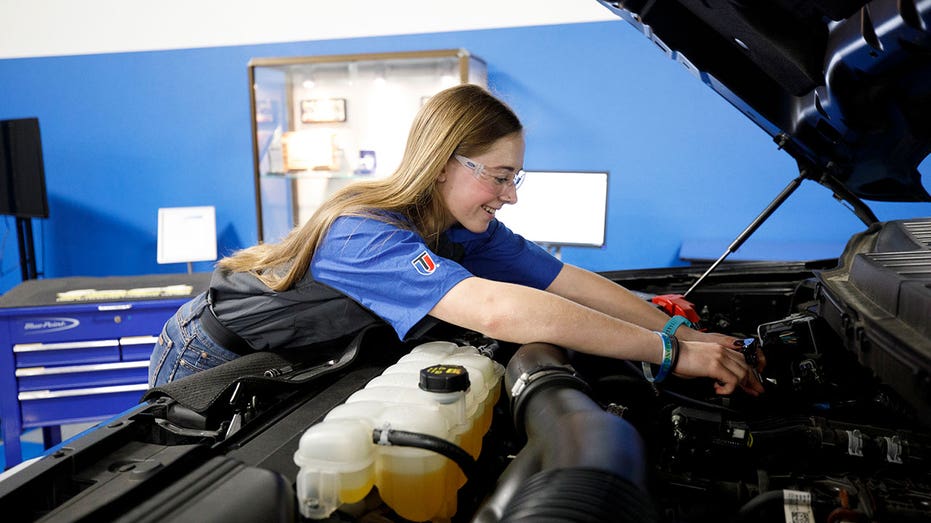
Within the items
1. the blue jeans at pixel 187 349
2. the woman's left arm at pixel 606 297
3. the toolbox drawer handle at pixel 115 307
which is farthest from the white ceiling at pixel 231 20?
the blue jeans at pixel 187 349

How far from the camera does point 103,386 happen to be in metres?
2.96

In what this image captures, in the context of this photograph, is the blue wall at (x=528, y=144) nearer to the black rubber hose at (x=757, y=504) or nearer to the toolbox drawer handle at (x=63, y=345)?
the toolbox drawer handle at (x=63, y=345)

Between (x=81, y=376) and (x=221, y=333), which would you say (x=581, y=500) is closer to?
(x=221, y=333)

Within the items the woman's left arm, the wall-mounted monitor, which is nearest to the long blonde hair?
the woman's left arm

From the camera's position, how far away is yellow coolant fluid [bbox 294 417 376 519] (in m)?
0.76

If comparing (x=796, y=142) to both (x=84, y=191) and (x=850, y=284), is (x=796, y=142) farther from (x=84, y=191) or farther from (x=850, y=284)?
(x=84, y=191)

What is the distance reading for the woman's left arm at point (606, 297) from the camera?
160 centimetres

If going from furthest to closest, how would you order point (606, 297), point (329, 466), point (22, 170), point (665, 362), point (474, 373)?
point (22, 170), point (606, 297), point (665, 362), point (474, 373), point (329, 466)

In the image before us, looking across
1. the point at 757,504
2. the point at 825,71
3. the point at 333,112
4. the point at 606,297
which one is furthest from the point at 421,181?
the point at 333,112

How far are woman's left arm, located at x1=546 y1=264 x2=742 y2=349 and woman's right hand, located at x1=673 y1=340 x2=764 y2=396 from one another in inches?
11.3

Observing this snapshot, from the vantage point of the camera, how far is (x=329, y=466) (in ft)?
2.51

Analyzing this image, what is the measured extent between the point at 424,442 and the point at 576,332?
46 centimetres

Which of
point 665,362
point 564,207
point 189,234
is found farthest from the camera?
point 189,234

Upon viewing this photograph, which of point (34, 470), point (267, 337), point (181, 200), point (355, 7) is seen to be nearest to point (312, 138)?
point (355, 7)
